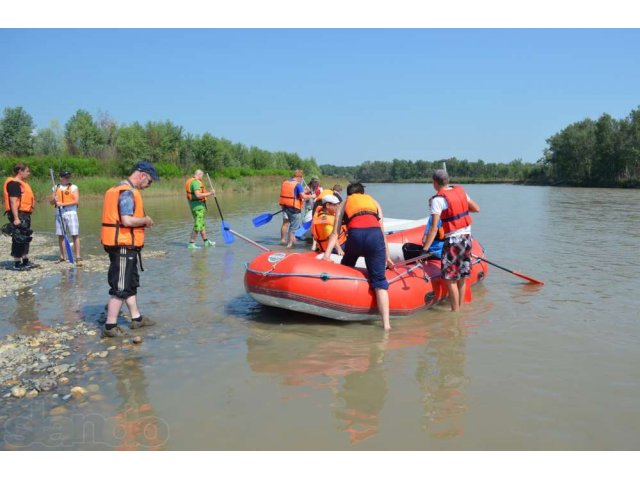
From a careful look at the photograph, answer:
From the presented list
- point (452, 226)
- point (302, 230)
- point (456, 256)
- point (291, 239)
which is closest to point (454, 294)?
point (456, 256)

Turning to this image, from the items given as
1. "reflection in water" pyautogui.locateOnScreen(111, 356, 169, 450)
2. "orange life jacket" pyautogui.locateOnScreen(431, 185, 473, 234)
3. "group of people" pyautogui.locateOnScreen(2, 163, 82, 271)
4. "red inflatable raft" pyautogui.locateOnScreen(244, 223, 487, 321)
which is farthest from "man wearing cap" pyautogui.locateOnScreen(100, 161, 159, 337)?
"group of people" pyautogui.locateOnScreen(2, 163, 82, 271)

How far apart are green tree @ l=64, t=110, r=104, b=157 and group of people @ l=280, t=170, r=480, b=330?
110ft

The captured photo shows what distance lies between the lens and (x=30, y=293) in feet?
22.2

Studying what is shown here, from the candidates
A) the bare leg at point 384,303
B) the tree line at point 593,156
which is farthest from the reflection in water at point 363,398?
the tree line at point 593,156

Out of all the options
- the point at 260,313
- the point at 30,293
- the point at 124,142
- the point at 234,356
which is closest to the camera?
the point at 234,356

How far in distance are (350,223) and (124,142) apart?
1348 inches

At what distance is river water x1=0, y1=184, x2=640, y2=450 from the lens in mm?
3201

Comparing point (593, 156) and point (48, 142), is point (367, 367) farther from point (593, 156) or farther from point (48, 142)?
point (593, 156)

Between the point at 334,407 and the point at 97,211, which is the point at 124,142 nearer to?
the point at 97,211

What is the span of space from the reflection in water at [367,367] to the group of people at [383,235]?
524mm

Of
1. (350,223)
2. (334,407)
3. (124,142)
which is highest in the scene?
(124,142)

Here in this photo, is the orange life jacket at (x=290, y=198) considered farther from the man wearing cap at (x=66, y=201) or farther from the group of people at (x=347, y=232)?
the man wearing cap at (x=66, y=201)

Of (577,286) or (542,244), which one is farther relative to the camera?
(542,244)

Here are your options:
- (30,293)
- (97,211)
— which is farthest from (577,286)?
(97,211)
